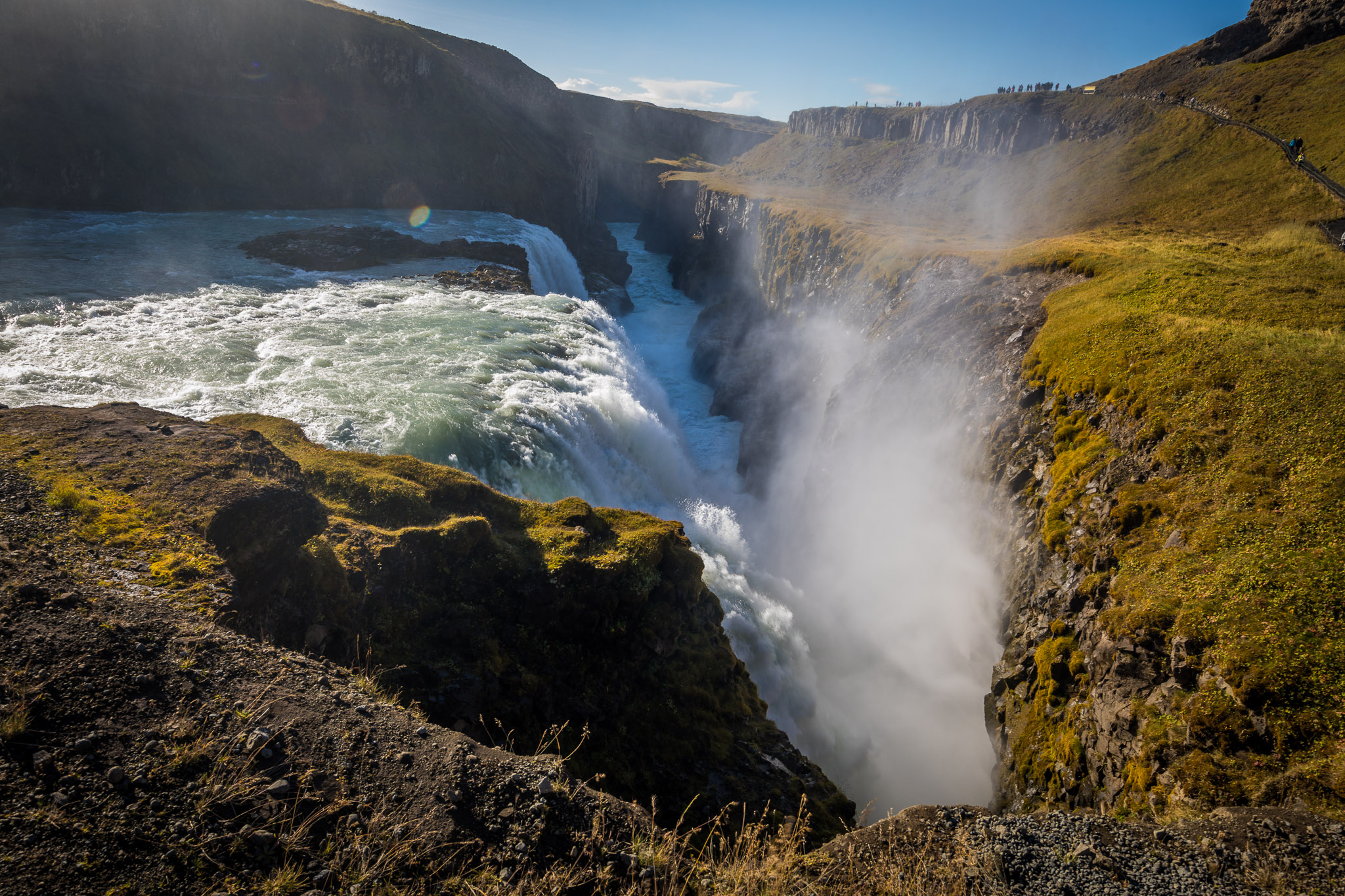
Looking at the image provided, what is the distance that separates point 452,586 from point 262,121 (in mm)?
74218

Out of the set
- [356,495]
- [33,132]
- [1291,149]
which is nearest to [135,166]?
[33,132]

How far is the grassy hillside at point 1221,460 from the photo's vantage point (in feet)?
25.2

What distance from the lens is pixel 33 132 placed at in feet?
145

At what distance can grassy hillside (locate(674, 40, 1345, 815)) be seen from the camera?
7676 millimetres

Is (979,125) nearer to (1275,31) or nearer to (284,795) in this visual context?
(1275,31)

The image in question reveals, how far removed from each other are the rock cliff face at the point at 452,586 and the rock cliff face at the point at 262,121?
5460 cm

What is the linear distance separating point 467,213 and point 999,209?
56971 mm

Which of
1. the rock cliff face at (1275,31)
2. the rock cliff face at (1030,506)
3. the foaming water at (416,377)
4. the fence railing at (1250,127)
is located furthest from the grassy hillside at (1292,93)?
the foaming water at (416,377)

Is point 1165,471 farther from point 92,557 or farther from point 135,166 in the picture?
point 135,166

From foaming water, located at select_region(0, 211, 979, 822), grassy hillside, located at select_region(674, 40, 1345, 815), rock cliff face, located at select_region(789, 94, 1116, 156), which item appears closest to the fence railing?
grassy hillside, located at select_region(674, 40, 1345, 815)

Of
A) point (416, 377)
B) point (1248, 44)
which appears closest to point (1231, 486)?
point (416, 377)

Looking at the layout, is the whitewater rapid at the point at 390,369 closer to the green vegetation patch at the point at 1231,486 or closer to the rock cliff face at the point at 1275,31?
the green vegetation patch at the point at 1231,486

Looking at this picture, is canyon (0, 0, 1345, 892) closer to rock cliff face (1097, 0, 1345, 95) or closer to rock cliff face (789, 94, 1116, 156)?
rock cliff face (1097, 0, 1345, 95)

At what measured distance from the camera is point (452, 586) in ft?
35.0
